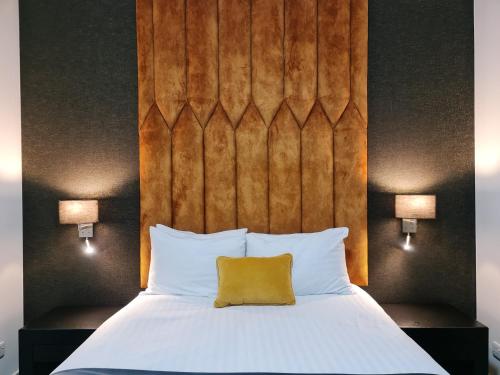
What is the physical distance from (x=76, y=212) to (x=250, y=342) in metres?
1.61

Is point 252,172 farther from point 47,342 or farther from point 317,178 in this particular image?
point 47,342

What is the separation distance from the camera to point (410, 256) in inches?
114

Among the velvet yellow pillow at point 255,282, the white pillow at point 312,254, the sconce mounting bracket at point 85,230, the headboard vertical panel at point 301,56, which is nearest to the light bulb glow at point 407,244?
the white pillow at point 312,254

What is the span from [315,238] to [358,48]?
4.64 feet

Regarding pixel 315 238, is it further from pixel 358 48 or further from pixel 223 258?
pixel 358 48

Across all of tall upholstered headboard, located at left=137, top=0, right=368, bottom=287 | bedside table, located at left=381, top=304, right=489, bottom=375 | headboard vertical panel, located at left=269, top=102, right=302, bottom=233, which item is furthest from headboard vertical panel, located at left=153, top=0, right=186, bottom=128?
A: bedside table, located at left=381, top=304, right=489, bottom=375

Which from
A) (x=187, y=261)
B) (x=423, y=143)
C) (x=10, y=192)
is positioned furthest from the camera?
(x=423, y=143)

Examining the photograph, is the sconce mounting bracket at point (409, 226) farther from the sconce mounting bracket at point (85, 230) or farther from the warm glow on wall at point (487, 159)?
the sconce mounting bracket at point (85, 230)

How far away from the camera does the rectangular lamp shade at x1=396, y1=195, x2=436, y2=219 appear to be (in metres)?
2.64

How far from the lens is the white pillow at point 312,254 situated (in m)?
2.48

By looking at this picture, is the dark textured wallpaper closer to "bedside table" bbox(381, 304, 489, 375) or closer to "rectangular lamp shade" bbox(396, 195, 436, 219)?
"rectangular lamp shade" bbox(396, 195, 436, 219)

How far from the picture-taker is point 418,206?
105 inches

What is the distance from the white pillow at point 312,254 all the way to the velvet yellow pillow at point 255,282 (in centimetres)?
16

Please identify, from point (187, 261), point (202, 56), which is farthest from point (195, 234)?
point (202, 56)
